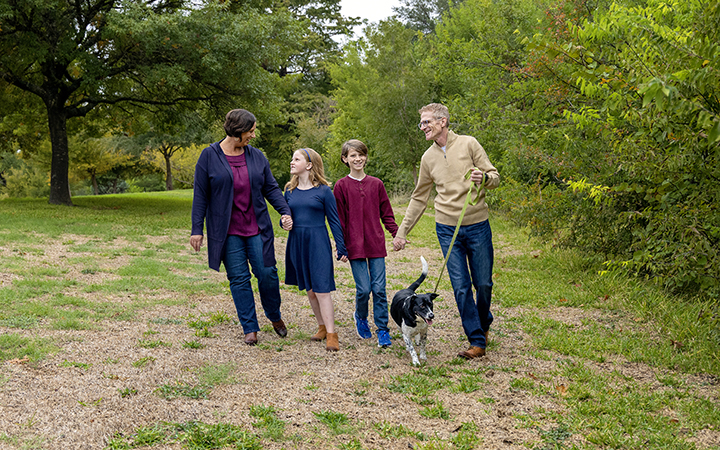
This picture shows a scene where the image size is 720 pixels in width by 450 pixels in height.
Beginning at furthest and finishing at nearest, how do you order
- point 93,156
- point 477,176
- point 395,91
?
point 93,156 < point 395,91 < point 477,176

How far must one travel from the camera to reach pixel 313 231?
16.8 feet

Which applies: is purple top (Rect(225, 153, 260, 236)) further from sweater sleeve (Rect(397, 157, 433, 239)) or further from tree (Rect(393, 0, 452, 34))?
tree (Rect(393, 0, 452, 34))

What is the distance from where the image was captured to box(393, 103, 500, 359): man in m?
4.68

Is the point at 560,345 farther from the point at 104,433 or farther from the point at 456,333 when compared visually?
the point at 104,433

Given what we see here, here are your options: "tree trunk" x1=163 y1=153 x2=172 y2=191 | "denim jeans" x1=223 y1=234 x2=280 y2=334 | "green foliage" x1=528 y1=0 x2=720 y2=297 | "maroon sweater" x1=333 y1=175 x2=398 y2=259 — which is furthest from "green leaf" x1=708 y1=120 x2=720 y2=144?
"tree trunk" x1=163 y1=153 x2=172 y2=191

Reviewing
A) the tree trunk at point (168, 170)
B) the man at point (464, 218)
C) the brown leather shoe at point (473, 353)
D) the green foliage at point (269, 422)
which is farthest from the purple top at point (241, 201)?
the tree trunk at point (168, 170)

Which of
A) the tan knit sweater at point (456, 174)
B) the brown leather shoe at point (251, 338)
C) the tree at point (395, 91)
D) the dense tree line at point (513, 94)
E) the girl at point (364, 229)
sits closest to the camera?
the dense tree line at point (513, 94)

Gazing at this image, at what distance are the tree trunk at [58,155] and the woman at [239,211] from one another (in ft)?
49.1

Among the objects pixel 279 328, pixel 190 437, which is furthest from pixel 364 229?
pixel 190 437

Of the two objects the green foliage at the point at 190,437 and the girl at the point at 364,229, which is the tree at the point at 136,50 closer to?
the girl at the point at 364,229

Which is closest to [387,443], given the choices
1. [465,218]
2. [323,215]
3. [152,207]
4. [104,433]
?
[104,433]

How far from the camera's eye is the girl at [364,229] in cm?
521

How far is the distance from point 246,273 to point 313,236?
0.73m

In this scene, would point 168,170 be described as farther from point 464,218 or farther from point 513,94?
point 464,218
